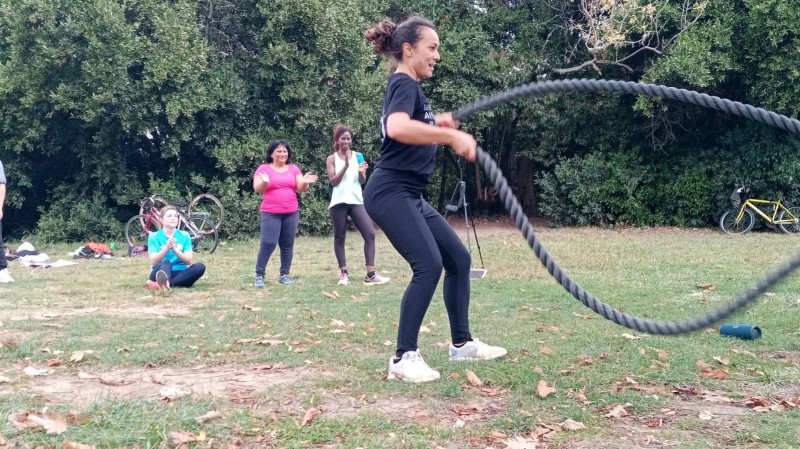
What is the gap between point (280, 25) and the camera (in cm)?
1761

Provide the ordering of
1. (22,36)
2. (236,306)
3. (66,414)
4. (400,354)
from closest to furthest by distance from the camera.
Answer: (66,414) < (400,354) < (236,306) < (22,36)

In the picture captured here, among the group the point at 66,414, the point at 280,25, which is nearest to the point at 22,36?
the point at 280,25

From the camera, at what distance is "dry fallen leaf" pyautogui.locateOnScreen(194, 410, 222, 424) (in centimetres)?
377

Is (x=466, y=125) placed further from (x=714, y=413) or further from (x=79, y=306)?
(x=714, y=413)

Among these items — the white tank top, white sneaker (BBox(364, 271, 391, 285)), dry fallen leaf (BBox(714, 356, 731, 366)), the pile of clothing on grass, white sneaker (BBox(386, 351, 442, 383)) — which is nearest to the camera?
white sneaker (BBox(386, 351, 442, 383))

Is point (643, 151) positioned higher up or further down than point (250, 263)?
higher up

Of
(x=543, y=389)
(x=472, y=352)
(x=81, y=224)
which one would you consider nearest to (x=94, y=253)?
(x=81, y=224)

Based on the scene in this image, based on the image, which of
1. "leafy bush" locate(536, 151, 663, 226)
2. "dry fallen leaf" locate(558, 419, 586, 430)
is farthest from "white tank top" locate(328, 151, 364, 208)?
"leafy bush" locate(536, 151, 663, 226)

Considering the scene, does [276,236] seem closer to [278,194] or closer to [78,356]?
[278,194]

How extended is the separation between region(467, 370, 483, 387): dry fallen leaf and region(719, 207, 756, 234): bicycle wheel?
48.6 ft

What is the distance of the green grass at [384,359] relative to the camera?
3.73 m

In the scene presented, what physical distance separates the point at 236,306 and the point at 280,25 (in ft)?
37.2

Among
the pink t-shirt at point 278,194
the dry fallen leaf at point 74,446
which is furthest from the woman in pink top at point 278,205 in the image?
the dry fallen leaf at point 74,446

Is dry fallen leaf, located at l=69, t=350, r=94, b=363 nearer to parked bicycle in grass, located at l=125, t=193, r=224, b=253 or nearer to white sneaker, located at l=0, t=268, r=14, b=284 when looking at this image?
white sneaker, located at l=0, t=268, r=14, b=284
